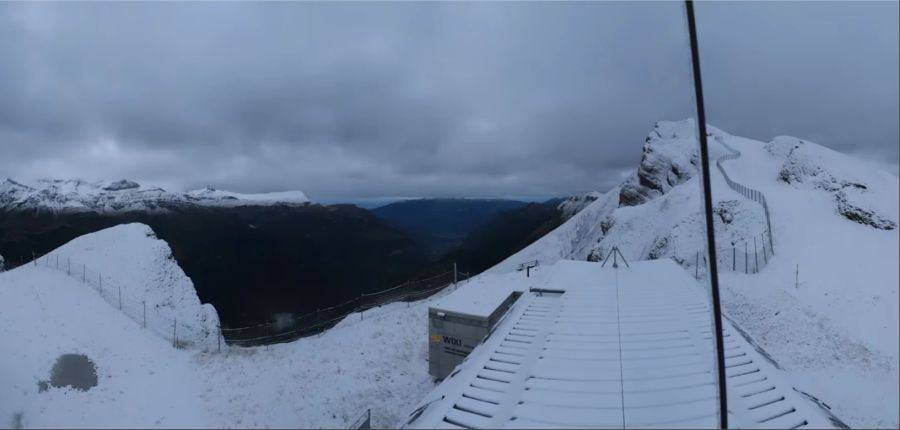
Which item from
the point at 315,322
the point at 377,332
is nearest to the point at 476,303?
the point at 377,332

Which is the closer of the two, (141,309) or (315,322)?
(141,309)

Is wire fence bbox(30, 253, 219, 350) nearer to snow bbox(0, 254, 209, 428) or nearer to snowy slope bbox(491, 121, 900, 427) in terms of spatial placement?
snow bbox(0, 254, 209, 428)

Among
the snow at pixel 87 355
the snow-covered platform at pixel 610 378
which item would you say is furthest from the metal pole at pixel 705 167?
the snow at pixel 87 355

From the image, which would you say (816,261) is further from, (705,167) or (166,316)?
(166,316)

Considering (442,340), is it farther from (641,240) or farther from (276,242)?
(276,242)

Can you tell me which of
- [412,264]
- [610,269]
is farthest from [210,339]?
[412,264]

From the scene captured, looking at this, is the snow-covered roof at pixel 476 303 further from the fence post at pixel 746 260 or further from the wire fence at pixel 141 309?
the wire fence at pixel 141 309
